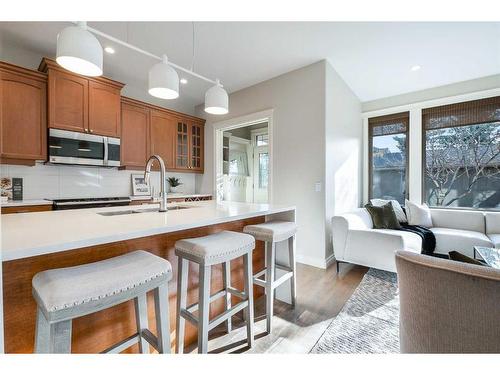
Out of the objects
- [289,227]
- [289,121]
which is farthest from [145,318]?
[289,121]

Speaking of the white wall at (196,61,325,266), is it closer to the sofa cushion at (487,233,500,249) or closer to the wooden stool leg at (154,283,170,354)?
the sofa cushion at (487,233,500,249)

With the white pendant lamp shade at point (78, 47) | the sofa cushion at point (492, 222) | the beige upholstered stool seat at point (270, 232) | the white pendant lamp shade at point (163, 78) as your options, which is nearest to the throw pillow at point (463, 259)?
the beige upholstered stool seat at point (270, 232)

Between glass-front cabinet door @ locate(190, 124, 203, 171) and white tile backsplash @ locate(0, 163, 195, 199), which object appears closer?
white tile backsplash @ locate(0, 163, 195, 199)

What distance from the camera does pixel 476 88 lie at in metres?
3.24

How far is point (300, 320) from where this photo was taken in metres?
1.75

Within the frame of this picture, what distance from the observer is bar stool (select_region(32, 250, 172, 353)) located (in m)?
0.68

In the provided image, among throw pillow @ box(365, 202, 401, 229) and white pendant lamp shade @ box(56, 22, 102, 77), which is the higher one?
white pendant lamp shade @ box(56, 22, 102, 77)

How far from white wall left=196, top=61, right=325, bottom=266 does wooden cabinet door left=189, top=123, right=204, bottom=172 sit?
1435 millimetres

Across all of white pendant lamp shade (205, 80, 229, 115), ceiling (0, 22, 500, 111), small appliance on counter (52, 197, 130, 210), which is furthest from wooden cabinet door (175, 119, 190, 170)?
white pendant lamp shade (205, 80, 229, 115)

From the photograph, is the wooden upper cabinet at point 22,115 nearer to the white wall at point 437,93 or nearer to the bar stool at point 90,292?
the bar stool at point 90,292

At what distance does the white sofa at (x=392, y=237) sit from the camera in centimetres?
244

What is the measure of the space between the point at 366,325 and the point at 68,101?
3838 mm

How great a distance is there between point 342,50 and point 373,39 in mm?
331

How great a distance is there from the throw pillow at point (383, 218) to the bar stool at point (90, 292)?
2.94 m
